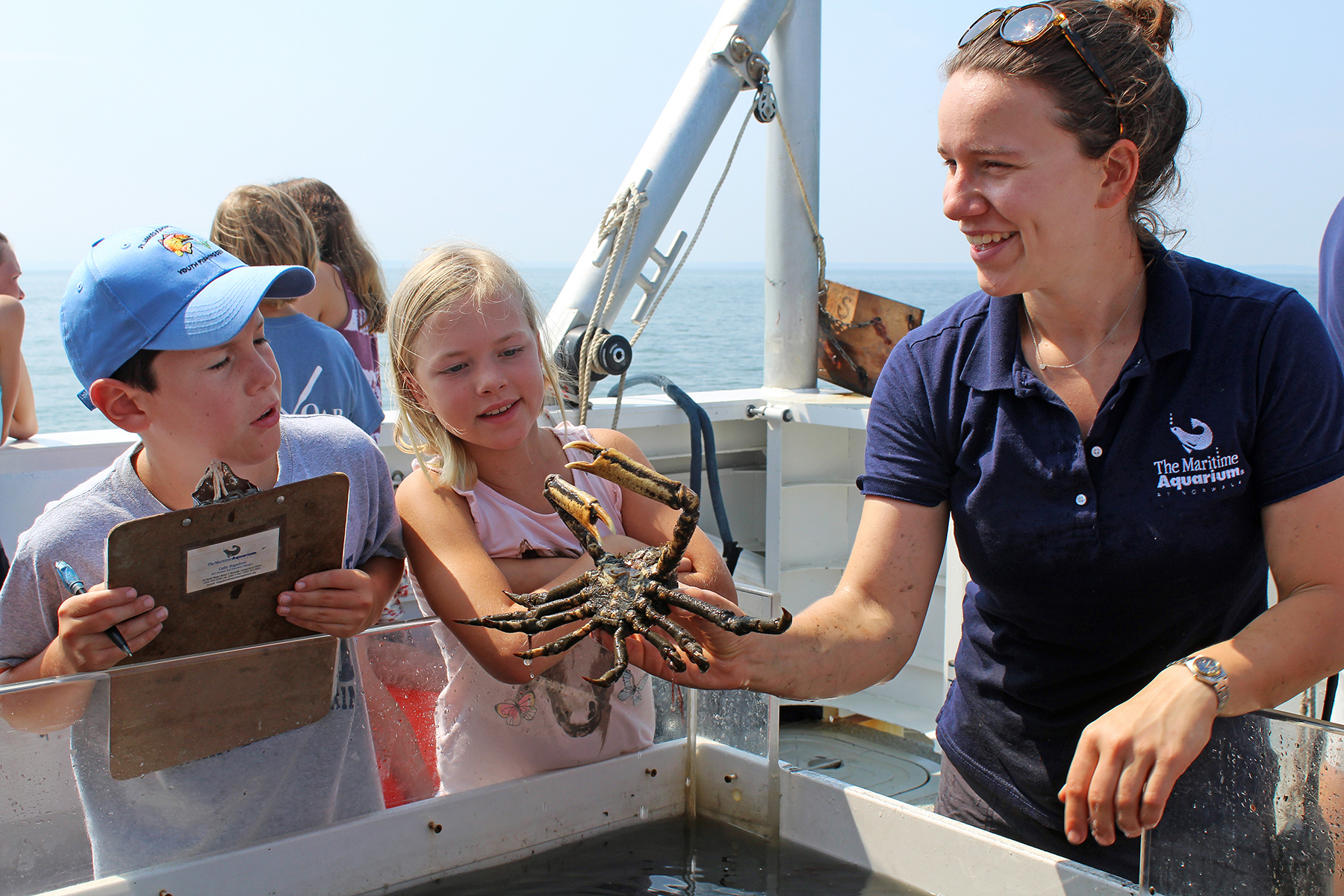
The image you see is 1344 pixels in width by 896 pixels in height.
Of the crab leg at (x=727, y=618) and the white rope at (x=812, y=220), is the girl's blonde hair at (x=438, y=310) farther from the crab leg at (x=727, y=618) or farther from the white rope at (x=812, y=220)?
the white rope at (x=812, y=220)

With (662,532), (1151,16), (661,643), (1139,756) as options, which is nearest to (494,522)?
(662,532)

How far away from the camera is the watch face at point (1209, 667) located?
127 cm

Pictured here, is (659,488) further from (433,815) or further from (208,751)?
(208,751)

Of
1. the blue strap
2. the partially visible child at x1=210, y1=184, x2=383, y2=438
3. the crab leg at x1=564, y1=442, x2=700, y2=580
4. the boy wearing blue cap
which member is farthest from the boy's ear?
the blue strap

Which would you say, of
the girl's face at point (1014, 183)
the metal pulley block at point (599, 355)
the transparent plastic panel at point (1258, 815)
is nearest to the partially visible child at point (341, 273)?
the metal pulley block at point (599, 355)

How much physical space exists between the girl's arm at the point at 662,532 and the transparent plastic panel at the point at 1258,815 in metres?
0.69

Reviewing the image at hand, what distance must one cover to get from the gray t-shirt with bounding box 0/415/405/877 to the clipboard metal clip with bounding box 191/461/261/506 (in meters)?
0.26

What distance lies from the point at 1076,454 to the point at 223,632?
131 cm

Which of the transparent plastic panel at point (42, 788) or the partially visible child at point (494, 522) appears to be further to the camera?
the partially visible child at point (494, 522)

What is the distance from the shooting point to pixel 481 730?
161cm

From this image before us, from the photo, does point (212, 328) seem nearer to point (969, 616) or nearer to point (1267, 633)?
point (969, 616)

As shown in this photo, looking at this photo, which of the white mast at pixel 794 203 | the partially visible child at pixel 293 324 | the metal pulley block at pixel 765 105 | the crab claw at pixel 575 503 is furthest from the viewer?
the white mast at pixel 794 203

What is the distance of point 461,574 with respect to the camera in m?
1.70

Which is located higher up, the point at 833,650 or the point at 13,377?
the point at 13,377
